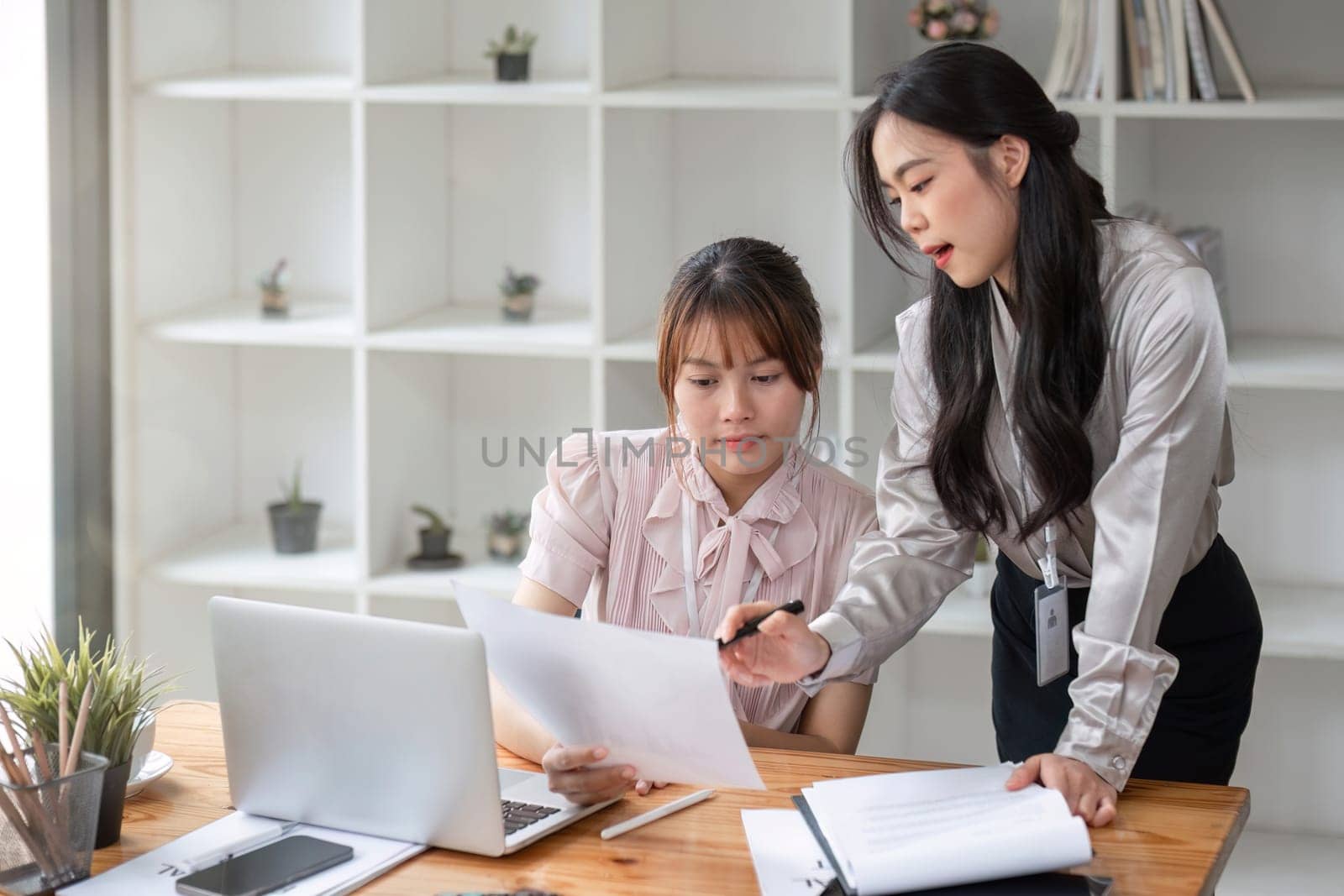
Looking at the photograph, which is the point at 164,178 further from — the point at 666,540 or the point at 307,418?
the point at 666,540

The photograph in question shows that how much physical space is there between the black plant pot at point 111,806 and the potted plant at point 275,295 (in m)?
1.81

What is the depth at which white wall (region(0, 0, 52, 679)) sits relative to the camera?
9.40 feet

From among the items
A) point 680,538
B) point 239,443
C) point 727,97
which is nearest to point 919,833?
point 680,538

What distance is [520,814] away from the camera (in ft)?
4.84

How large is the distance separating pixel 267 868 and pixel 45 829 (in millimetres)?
191

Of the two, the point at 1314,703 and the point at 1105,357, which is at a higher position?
the point at 1105,357

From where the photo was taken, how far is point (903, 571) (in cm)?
175

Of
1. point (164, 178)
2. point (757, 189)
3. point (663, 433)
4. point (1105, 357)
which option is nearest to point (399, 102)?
point (164, 178)

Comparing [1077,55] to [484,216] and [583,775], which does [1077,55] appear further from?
[583,775]

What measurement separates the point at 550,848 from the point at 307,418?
2089 mm

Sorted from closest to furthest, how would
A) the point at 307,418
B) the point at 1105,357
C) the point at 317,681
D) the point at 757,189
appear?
1. the point at 317,681
2. the point at 1105,357
3. the point at 757,189
4. the point at 307,418

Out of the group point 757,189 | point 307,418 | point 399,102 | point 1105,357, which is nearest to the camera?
point 1105,357

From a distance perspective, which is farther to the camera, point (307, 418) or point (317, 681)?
point (307, 418)

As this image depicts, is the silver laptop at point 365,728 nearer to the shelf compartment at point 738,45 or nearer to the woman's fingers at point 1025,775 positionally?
the woman's fingers at point 1025,775
